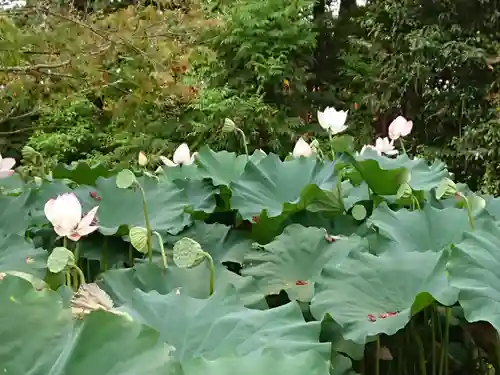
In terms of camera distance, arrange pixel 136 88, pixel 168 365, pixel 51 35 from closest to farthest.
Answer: pixel 168 365, pixel 51 35, pixel 136 88

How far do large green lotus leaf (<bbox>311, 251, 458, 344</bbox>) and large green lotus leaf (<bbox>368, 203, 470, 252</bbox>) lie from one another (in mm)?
136

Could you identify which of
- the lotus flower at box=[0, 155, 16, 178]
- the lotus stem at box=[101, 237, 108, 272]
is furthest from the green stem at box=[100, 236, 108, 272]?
the lotus flower at box=[0, 155, 16, 178]

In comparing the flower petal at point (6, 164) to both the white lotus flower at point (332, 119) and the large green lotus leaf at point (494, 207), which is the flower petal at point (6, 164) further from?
the large green lotus leaf at point (494, 207)

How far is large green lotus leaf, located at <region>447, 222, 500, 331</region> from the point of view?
2.27 ft

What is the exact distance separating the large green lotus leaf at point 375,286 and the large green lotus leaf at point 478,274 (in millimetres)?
17

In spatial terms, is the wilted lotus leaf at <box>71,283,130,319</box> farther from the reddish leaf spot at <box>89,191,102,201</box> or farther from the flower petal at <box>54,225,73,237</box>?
the reddish leaf spot at <box>89,191,102,201</box>

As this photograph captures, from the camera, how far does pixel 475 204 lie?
0.99 metres

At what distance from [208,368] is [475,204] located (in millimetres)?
681

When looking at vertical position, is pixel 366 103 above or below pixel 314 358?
below

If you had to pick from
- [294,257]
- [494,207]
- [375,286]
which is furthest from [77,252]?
[494,207]

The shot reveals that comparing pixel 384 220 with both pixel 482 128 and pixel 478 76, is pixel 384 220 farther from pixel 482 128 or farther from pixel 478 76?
pixel 478 76

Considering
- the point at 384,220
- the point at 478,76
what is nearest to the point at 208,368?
the point at 384,220

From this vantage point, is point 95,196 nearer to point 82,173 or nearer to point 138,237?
point 82,173

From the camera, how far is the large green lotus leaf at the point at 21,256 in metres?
0.84
